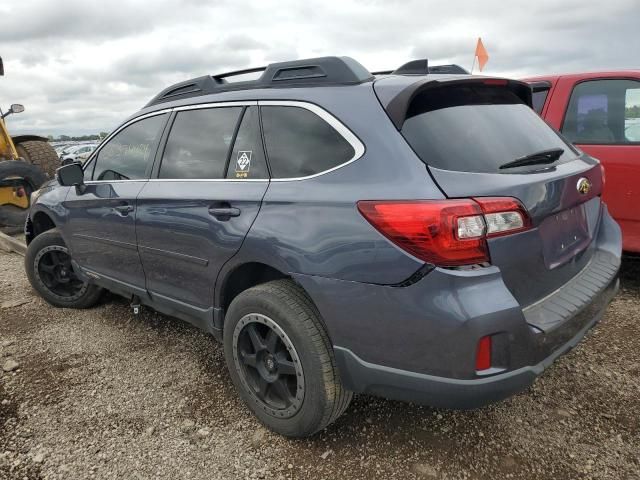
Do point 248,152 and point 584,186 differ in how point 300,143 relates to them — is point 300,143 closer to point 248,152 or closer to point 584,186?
point 248,152

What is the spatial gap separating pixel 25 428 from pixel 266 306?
155 cm

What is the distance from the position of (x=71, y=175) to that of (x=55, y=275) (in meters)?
1.15

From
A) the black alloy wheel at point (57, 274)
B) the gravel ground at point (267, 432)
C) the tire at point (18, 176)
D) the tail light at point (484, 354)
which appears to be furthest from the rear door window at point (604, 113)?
the tire at point (18, 176)

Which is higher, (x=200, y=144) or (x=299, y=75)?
(x=299, y=75)

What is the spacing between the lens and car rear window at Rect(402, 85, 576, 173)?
196 cm

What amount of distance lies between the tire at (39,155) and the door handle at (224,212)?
7.78 metres

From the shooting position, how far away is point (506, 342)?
5.89 feet

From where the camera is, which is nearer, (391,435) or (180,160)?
(391,435)

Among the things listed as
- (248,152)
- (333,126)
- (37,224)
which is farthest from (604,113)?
(37,224)

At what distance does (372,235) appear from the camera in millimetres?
1887

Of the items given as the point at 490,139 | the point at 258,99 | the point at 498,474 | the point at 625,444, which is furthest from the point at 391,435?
the point at 258,99

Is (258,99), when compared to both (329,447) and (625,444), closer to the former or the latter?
(329,447)

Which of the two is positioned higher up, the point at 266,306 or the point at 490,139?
the point at 490,139

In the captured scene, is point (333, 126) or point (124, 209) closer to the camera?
point (333, 126)
